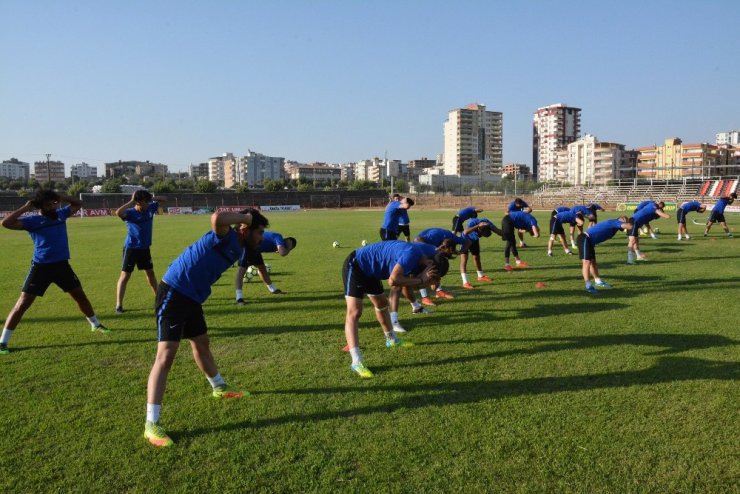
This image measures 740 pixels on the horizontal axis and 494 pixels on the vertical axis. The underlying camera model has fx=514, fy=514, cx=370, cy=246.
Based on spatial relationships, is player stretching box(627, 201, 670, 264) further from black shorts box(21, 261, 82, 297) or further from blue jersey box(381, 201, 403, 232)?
black shorts box(21, 261, 82, 297)

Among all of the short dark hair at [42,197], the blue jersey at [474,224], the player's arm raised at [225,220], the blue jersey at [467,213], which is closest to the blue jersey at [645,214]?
the blue jersey at [467,213]

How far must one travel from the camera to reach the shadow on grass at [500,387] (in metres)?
4.91

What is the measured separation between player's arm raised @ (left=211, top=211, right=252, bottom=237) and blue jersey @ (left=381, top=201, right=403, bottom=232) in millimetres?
7498

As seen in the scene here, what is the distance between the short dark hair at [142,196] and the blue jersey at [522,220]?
30.4ft

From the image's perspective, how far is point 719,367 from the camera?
588cm

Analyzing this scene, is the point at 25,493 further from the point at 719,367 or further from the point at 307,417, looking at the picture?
the point at 719,367

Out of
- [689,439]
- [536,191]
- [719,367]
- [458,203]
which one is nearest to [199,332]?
[689,439]

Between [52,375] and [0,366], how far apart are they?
36.4 inches

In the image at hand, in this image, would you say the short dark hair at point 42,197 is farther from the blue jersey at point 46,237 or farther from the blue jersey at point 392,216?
the blue jersey at point 392,216

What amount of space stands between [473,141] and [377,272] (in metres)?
160

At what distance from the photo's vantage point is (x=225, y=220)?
437cm

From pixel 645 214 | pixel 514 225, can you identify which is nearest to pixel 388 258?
pixel 514 225

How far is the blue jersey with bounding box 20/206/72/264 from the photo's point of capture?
691cm

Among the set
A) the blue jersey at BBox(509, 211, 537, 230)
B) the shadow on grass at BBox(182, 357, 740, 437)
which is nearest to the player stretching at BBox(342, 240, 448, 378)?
the shadow on grass at BBox(182, 357, 740, 437)
